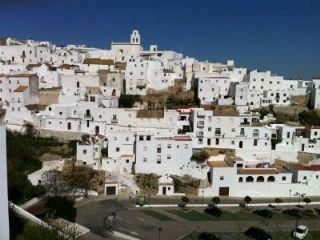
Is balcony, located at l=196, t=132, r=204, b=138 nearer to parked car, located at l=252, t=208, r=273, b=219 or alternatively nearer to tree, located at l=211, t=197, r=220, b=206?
tree, located at l=211, t=197, r=220, b=206

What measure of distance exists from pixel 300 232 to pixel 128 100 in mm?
17539

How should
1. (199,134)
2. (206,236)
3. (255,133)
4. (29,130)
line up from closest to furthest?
(206,236)
(255,133)
(199,134)
(29,130)

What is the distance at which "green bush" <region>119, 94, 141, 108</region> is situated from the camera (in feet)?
108

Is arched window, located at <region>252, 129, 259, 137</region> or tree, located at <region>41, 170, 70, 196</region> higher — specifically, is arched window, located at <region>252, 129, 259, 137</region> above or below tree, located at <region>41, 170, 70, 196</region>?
above

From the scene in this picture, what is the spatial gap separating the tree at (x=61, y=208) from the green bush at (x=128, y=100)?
543 inches

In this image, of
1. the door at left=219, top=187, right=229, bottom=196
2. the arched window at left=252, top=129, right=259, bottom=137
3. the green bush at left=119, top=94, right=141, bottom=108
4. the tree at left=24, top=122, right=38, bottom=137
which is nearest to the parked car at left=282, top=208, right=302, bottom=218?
the door at left=219, top=187, right=229, bottom=196

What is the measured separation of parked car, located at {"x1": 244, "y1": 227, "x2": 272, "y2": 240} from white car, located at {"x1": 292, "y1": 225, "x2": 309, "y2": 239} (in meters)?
1.17

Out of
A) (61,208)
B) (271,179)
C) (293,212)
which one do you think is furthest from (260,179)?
(61,208)

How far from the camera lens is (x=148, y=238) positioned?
1891 centimetres

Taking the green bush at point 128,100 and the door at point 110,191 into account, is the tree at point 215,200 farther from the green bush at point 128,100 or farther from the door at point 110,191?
the green bush at point 128,100

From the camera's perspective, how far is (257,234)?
19391 mm

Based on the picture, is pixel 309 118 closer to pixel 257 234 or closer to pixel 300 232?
pixel 300 232

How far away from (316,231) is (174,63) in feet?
81.6

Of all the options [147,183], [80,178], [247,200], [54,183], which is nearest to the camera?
[54,183]
